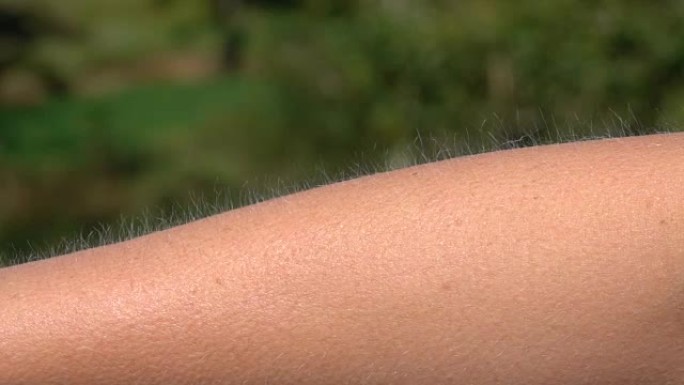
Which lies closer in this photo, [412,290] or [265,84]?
[412,290]

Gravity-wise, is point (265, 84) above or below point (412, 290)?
below

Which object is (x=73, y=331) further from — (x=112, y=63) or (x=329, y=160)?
(x=112, y=63)

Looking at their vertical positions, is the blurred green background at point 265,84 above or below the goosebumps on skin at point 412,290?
below

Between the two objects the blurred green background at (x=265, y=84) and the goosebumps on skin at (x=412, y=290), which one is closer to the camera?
the goosebumps on skin at (x=412, y=290)

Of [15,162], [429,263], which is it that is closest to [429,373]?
[429,263]
